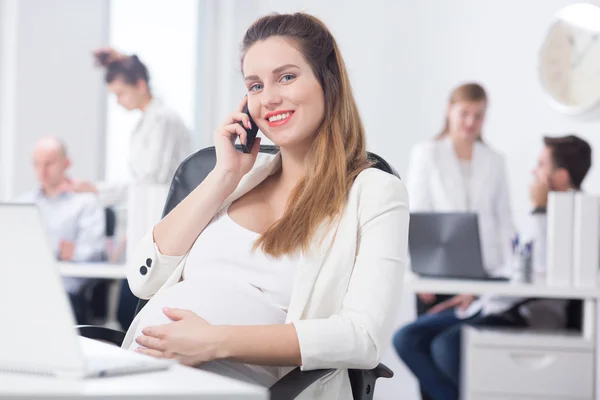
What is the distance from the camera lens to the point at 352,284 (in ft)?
4.61

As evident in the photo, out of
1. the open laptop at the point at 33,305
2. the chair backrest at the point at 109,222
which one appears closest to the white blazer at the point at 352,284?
the open laptop at the point at 33,305

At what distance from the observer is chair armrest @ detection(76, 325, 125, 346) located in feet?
5.09

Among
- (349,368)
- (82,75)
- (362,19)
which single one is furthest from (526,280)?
(82,75)

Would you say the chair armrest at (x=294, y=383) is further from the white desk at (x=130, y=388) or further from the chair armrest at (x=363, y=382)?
the white desk at (x=130, y=388)

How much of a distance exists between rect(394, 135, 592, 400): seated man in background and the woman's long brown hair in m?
1.89

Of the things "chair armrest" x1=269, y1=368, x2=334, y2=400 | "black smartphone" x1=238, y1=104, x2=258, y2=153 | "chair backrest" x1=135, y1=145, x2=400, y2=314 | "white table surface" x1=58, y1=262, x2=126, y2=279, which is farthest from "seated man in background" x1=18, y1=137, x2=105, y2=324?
"chair armrest" x1=269, y1=368, x2=334, y2=400

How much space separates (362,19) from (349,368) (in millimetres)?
4709

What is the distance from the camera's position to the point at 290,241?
4.83 feet

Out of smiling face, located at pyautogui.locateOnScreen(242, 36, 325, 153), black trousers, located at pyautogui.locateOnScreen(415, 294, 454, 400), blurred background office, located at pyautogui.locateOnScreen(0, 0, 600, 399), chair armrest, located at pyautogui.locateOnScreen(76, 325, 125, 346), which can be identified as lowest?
black trousers, located at pyautogui.locateOnScreen(415, 294, 454, 400)

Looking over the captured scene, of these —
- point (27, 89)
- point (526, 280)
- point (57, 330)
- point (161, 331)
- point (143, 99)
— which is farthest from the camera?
point (27, 89)

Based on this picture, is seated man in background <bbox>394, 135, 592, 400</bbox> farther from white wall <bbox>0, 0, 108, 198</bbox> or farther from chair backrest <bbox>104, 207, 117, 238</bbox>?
white wall <bbox>0, 0, 108, 198</bbox>

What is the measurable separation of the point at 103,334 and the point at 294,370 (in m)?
0.46

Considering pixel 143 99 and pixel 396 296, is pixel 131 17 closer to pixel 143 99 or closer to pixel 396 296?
pixel 143 99

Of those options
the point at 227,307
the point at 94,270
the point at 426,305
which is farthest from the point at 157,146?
the point at 227,307
